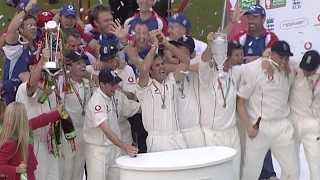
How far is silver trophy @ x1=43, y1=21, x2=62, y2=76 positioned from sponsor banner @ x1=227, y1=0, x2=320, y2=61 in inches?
134

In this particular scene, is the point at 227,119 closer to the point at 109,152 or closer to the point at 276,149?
the point at 276,149

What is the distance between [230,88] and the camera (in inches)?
265

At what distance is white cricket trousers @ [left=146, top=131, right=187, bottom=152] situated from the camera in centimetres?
645

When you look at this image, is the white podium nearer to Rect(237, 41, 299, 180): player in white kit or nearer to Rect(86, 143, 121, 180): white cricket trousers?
Rect(86, 143, 121, 180): white cricket trousers

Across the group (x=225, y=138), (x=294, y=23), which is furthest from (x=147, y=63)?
(x=294, y=23)

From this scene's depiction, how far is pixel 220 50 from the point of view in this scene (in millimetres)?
6391

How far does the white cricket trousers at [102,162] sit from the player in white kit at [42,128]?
0.32m

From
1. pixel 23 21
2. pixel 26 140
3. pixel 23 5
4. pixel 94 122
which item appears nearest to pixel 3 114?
pixel 26 140

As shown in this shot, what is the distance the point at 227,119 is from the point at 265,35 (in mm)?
1374

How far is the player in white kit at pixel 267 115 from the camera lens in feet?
22.4

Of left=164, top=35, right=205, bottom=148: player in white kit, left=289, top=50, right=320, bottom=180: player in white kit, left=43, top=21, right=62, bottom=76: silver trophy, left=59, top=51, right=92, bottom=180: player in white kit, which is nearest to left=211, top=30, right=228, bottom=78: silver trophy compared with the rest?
left=164, top=35, right=205, bottom=148: player in white kit

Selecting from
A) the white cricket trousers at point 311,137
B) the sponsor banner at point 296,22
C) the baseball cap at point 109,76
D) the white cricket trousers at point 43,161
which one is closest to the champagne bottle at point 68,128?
the white cricket trousers at point 43,161

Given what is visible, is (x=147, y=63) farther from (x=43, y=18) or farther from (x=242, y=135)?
(x=43, y=18)

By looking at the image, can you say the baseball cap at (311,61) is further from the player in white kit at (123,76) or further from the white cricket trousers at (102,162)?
the white cricket trousers at (102,162)
